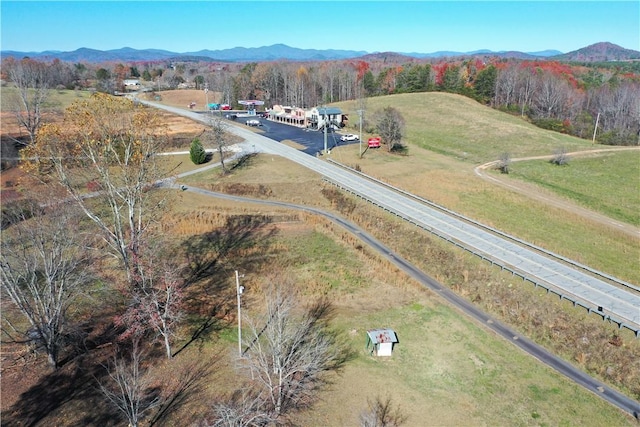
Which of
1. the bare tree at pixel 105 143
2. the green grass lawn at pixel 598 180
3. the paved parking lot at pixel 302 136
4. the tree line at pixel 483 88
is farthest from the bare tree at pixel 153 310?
the tree line at pixel 483 88

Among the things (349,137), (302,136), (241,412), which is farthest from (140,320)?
(302,136)

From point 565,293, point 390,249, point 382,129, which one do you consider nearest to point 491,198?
point 390,249

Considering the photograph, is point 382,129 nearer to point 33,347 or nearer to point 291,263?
point 291,263

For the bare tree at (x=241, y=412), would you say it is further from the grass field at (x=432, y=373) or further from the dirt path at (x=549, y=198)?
the dirt path at (x=549, y=198)

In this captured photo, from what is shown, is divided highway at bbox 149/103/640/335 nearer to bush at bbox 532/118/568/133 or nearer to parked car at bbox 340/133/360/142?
parked car at bbox 340/133/360/142

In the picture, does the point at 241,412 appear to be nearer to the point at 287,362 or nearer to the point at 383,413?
the point at 287,362
